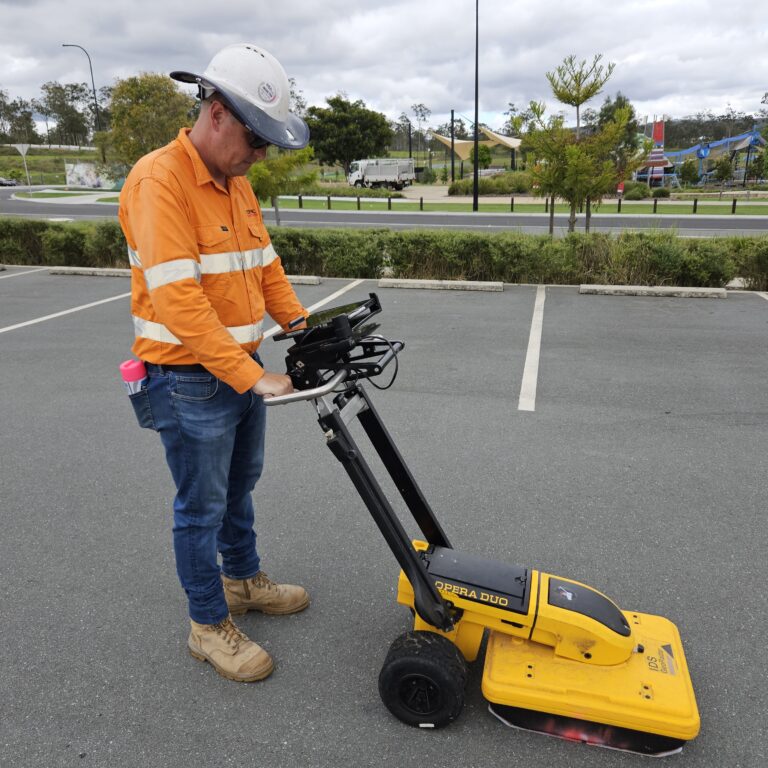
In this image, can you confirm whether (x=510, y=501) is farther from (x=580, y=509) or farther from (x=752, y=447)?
(x=752, y=447)

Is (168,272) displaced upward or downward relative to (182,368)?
upward

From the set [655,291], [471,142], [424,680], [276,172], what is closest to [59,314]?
[276,172]

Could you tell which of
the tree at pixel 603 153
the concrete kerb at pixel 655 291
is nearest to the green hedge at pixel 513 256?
the concrete kerb at pixel 655 291

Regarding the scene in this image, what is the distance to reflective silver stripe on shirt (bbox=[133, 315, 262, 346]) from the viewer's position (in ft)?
6.68

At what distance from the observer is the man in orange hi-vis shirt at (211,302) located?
6.11ft

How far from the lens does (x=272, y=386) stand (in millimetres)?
1936

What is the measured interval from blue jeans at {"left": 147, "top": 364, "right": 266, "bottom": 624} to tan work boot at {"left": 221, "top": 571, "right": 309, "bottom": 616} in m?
0.27

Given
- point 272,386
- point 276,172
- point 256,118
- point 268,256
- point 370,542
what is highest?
point 276,172

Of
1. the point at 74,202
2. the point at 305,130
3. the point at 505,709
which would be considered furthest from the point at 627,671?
the point at 74,202

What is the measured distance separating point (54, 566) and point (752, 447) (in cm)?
410

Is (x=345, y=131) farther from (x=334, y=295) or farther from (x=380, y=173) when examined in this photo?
(x=334, y=295)

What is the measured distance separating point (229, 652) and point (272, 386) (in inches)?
42.7

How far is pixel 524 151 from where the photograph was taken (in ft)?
38.4

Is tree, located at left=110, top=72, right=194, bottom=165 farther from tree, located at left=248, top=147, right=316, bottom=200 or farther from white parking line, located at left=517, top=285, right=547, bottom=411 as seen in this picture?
white parking line, located at left=517, top=285, right=547, bottom=411
